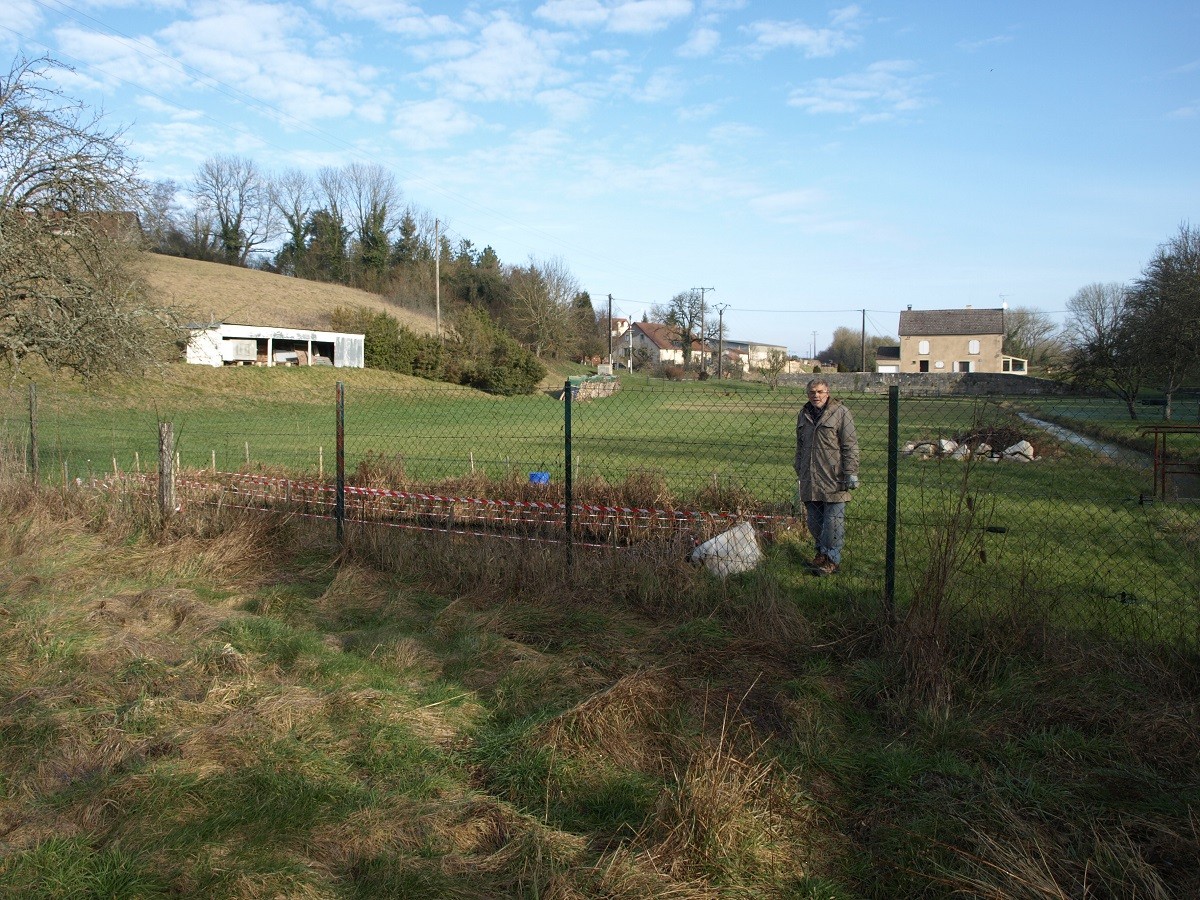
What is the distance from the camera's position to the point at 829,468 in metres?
6.93

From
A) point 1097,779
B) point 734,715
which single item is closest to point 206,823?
point 734,715

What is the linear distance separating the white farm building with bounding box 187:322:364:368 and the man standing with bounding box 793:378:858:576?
123 feet

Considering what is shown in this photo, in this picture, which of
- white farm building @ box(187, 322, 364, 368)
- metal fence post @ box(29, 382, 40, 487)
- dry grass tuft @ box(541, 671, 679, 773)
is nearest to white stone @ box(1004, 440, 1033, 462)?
dry grass tuft @ box(541, 671, 679, 773)

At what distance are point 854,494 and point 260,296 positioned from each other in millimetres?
58797

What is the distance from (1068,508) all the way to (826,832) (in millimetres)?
8924

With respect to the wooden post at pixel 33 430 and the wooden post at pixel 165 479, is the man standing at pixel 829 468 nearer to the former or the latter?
the wooden post at pixel 165 479

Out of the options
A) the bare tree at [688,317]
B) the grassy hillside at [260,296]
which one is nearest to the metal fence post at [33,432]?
the grassy hillside at [260,296]

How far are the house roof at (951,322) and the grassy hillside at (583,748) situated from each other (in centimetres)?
8369

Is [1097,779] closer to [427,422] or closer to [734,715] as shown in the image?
[734,715]

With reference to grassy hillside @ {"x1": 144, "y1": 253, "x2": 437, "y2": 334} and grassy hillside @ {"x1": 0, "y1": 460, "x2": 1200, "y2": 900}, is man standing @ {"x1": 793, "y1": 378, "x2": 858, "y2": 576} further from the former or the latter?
grassy hillside @ {"x1": 144, "y1": 253, "x2": 437, "y2": 334}

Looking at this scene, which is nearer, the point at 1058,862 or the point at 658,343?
the point at 1058,862

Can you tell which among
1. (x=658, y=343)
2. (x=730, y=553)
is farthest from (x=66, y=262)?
(x=658, y=343)

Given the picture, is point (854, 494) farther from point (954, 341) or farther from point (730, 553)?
point (954, 341)

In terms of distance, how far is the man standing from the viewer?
6.88 m
